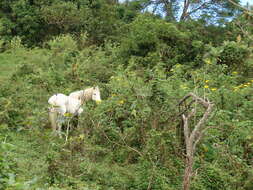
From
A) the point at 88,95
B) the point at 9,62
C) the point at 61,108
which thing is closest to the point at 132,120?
the point at 88,95

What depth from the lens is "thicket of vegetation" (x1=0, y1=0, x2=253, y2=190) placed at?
586 centimetres

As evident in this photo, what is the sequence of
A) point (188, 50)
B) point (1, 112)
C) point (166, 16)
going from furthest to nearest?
1. point (166, 16)
2. point (188, 50)
3. point (1, 112)

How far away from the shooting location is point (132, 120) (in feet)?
23.1

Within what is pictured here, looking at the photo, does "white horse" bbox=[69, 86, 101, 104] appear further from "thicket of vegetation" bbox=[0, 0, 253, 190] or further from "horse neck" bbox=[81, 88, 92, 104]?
"thicket of vegetation" bbox=[0, 0, 253, 190]

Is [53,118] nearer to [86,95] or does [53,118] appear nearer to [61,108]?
[61,108]

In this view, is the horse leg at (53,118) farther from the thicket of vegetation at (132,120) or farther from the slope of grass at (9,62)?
the slope of grass at (9,62)

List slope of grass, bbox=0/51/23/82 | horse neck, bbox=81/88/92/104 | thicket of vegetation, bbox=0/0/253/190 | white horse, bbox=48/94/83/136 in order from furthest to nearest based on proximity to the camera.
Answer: slope of grass, bbox=0/51/23/82 < horse neck, bbox=81/88/92/104 < white horse, bbox=48/94/83/136 < thicket of vegetation, bbox=0/0/253/190

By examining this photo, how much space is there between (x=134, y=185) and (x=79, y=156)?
0.93m

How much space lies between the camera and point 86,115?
286 inches

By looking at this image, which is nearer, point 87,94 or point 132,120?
point 132,120

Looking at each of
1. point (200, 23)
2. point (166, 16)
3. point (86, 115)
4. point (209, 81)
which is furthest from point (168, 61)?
point (166, 16)

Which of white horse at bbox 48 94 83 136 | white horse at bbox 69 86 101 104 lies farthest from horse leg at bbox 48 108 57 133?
white horse at bbox 69 86 101 104

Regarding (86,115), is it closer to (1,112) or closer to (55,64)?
(1,112)

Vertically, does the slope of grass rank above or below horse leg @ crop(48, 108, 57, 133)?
above
